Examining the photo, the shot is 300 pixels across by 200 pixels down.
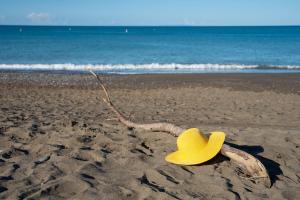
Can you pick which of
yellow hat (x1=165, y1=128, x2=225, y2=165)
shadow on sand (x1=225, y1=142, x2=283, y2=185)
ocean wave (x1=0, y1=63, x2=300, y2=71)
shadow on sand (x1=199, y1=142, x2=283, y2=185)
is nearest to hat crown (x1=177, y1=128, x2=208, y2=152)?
yellow hat (x1=165, y1=128, x2=225, y2=165)

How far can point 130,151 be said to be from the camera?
516 centimetres

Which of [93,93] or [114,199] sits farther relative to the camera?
[93,93]

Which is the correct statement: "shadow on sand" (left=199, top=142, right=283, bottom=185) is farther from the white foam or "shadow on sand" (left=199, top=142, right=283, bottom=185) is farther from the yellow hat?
the white foam

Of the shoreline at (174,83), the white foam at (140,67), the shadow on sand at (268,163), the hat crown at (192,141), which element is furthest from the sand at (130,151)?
the white foam at (140,67)

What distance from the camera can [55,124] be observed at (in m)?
6.96

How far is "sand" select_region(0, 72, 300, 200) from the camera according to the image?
3961 mm

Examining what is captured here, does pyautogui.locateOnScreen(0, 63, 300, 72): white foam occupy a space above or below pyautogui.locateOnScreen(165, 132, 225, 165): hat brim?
above

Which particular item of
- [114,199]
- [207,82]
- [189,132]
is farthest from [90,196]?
[207,82]

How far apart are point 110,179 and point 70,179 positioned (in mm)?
413

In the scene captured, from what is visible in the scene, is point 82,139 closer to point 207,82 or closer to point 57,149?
point 57,149

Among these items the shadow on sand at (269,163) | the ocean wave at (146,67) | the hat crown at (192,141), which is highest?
the ocean wave at (146,67)

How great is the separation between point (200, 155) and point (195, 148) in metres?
0.14

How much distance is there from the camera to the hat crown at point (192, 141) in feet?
15.9

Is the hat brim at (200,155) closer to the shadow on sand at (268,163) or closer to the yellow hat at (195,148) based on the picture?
the yellow hat at (195,148)
